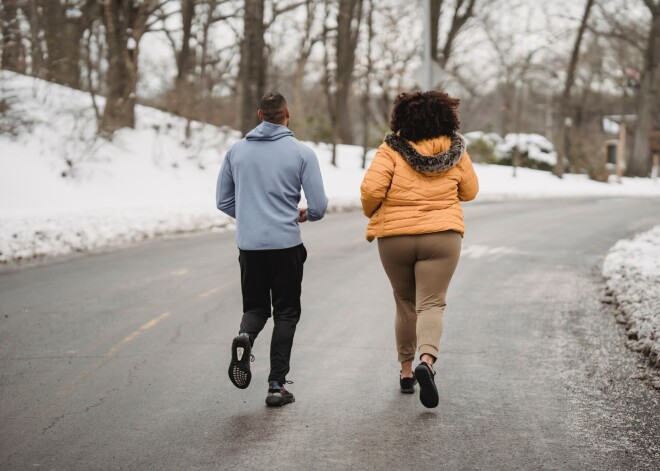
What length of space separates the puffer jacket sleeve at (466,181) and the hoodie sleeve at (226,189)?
145 centimetres

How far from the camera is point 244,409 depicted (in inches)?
224

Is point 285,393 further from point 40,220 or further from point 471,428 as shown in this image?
point 40,220

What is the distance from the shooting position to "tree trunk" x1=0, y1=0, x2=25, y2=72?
20547 millimetres

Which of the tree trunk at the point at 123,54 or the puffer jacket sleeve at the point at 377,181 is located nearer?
the puffer jacket sleeve at the point at 377,181

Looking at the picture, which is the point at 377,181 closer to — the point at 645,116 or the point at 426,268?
the point at 426,268

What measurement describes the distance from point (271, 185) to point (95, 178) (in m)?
18.1

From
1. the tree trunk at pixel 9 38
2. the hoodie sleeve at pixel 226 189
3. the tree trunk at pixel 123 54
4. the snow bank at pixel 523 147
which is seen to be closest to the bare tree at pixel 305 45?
the snow bank at pixel 523 147

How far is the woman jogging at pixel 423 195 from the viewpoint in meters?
5.65

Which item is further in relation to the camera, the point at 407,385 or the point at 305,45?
the point at 305,45

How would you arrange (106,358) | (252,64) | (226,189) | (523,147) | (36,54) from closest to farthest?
(226,189)
(106,358)
(252,64)
(36,54)
(523,147)

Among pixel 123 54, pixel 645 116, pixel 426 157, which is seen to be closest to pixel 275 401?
pixel 426 157

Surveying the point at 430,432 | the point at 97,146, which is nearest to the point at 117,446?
the point at 430,432

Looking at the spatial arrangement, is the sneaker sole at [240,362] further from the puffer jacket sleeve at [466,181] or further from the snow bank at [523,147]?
the snow bank at [523,147]

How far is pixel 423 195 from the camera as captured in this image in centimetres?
569
